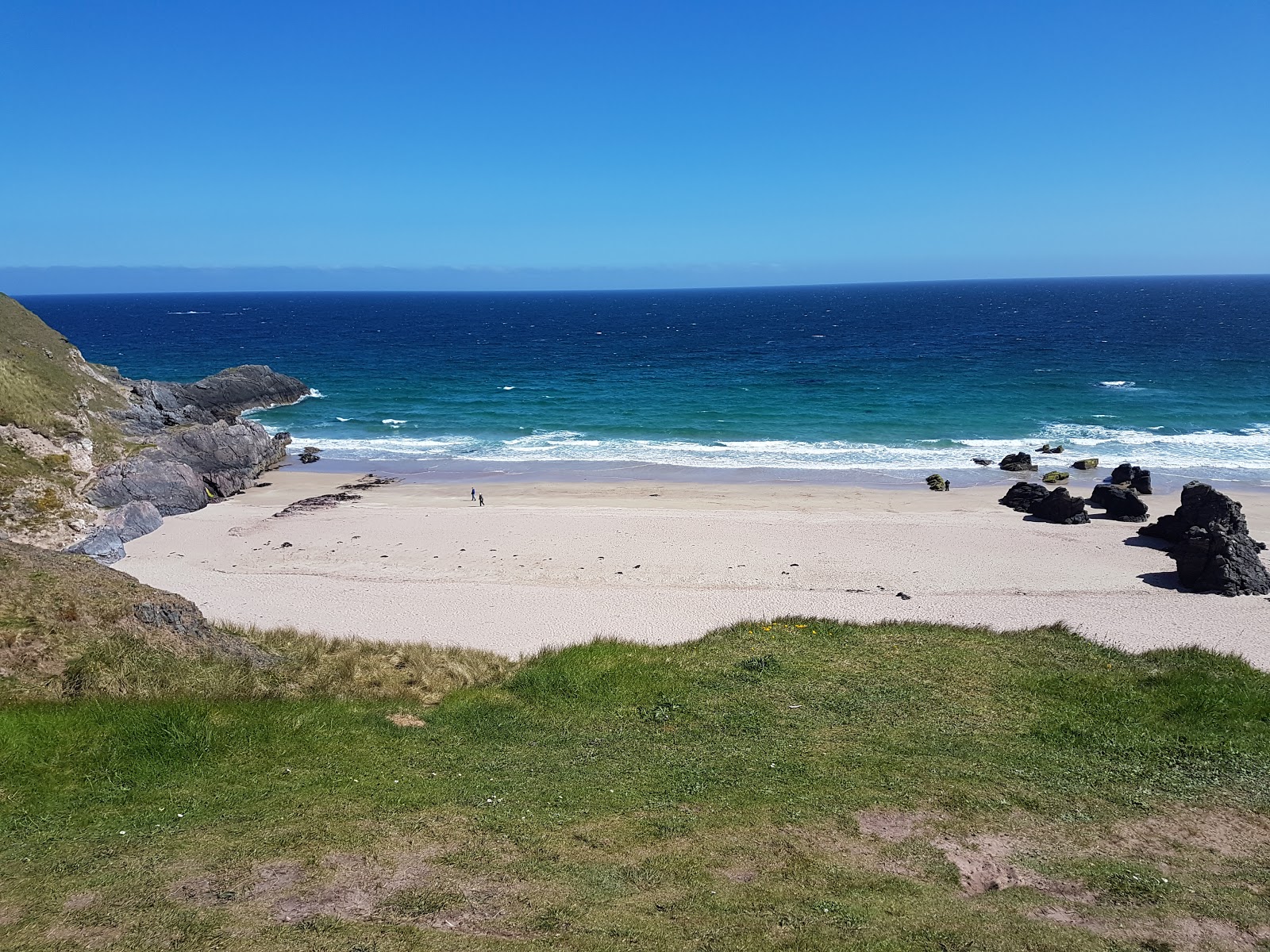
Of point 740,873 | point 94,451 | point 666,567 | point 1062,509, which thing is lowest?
point 666,567

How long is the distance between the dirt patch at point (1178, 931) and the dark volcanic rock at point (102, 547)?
1080 inches

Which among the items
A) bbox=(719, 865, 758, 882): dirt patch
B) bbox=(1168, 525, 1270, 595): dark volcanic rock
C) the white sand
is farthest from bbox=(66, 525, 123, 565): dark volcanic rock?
bbox=(1168, 525, 1270, 595): dark volcanic rock

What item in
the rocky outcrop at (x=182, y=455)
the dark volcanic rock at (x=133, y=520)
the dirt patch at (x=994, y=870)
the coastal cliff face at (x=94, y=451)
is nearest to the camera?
the dirt patch at (x=994, y=870)

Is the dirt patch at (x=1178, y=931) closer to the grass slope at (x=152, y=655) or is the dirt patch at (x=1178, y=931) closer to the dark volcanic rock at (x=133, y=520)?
the grass slope at (x=152, y=655)

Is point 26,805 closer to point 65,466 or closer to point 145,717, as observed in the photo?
point 145,717

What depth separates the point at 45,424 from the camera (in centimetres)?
3416

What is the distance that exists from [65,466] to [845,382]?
54.5 metres

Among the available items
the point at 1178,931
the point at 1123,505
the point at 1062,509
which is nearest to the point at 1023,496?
the point at 1062,509

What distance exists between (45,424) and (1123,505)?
42.7 metres

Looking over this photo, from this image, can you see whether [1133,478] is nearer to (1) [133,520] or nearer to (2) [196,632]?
(2) [196,632]

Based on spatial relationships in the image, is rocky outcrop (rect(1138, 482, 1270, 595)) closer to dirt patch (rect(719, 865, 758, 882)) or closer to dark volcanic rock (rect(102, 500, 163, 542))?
dirt patch (rect(719, 865, 758, 882))

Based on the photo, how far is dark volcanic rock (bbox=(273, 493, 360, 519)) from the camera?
35094 millimetres

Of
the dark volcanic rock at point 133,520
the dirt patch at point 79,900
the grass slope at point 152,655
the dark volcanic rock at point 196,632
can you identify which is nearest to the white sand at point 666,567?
the dark volcanic rock at point 133,520

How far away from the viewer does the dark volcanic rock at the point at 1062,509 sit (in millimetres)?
32156
